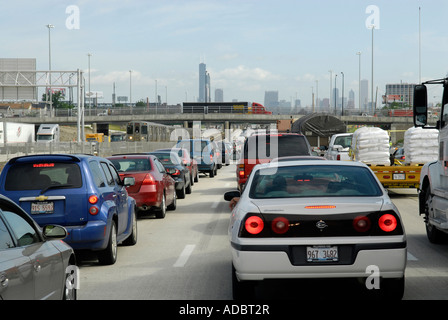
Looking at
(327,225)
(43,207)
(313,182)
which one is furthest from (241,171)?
(327,225)

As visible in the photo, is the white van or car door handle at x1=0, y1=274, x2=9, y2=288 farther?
the white van

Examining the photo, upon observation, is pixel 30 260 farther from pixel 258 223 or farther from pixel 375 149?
pixel 375 149

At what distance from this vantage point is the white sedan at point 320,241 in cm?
676

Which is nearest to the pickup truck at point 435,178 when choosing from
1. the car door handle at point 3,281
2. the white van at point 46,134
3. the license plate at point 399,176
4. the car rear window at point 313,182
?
the car rear window at point 313,182

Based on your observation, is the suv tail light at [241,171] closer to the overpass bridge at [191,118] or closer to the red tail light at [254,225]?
the red tail light at [254,225]

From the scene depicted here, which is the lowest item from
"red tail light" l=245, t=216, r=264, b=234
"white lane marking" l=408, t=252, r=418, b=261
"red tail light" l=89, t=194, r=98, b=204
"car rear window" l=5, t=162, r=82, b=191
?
"white lane marking" l=408, t=252, r=418, b=261

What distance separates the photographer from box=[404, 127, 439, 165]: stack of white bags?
2059 cm

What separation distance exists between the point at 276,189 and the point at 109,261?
349 centimetres

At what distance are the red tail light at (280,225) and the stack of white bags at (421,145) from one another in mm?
14553

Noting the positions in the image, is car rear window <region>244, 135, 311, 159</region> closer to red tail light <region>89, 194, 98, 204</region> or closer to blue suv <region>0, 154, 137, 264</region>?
blue suv <region>0, 154, 137, 264</region>

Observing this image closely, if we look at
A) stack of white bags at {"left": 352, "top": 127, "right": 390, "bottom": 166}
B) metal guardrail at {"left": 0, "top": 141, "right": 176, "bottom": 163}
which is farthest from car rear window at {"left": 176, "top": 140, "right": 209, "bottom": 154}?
stack of white bags at {"left": 352, "top": 127, "right": 390, "bottom": 166}

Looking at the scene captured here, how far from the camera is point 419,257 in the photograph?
34.8 ft

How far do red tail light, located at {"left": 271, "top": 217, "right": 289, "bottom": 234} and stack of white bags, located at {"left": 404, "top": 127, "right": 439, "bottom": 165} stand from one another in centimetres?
1455

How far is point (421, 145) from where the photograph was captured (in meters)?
20.8
